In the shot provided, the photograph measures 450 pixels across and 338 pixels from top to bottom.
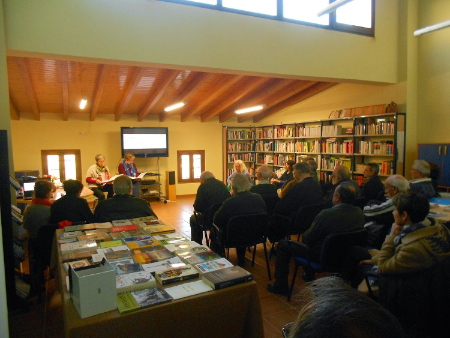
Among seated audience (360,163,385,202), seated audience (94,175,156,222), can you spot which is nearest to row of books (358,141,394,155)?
seated audience (360,163,385,202)

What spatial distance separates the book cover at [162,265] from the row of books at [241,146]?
864 cm

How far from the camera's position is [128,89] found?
7.07m

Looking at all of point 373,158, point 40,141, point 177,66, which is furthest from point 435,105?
point 40,141

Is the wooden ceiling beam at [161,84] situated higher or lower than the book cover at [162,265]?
higher

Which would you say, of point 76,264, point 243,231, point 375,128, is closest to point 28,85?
point 243,231

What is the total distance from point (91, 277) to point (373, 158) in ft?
22.7

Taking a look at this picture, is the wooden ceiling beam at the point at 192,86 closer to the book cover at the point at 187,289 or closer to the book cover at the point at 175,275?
the book cover at the point at 175,275

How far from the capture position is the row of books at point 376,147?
6445mm

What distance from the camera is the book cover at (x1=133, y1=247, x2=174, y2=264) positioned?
224 cm

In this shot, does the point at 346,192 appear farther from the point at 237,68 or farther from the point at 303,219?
the point at 237,68

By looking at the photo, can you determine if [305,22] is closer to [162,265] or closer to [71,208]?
[71,208]

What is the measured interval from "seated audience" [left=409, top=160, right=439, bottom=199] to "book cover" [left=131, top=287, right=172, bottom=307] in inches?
161

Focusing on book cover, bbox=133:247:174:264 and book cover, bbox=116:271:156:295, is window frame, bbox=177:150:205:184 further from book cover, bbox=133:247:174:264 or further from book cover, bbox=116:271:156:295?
book cover, bbox=116:271:156:295

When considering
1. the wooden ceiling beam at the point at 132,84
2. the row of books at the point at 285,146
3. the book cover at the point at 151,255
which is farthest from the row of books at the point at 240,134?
the book cover at the point at 151,255
